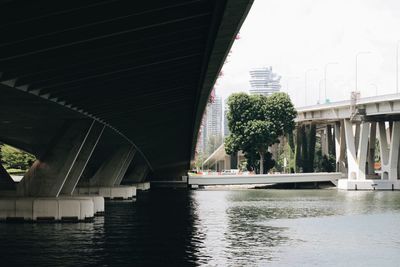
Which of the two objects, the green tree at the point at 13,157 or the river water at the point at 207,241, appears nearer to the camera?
the river water at the point at 207,241

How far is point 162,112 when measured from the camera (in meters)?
62.8

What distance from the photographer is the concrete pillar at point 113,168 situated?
Result: 95.6 meters

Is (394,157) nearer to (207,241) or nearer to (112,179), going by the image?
(112,179)

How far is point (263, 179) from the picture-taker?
146 m

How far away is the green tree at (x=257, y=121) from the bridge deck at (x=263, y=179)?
32.6 ft

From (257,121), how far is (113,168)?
60.7 metres

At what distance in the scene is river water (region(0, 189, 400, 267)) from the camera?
34.4 meters

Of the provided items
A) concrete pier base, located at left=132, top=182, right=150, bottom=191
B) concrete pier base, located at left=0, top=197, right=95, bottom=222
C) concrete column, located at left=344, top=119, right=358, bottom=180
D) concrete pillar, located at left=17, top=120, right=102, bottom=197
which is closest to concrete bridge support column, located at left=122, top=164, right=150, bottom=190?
concrete pier base, located at left=132, top=182, right=150, bottom=191

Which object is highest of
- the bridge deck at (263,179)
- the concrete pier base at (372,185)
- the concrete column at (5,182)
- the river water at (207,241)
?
the concrete column at (5,182)

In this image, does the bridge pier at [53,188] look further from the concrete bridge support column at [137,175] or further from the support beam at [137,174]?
the support beam at [137,174]

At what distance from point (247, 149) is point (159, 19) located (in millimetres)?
129770

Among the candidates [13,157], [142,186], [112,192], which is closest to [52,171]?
[112,192]

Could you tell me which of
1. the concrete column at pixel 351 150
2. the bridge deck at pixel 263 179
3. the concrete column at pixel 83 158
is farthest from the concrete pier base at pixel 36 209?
the concrete column at pixel 351 150

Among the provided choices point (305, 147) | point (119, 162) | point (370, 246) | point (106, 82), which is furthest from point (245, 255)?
point (305, 147)
